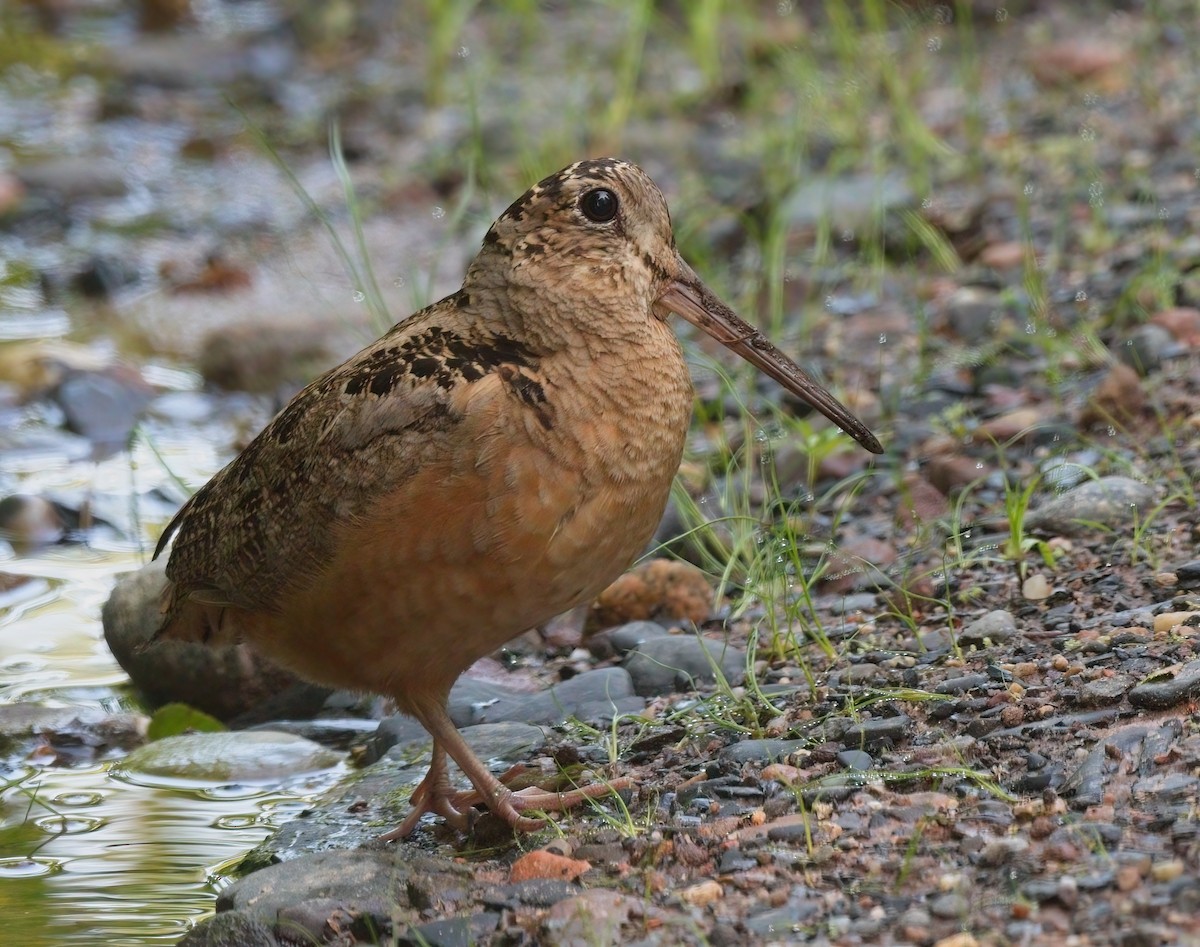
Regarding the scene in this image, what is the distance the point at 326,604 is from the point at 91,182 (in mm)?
5983

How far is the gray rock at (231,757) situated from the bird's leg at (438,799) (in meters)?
0.63

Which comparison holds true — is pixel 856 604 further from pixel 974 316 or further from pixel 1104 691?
pixel 974 316

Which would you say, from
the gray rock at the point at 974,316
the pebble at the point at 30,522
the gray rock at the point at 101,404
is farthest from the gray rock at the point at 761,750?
the gray rock at the point at 101,404

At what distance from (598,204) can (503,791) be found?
3.89 feet

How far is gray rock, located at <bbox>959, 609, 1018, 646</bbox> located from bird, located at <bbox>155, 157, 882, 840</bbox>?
477 millimetres

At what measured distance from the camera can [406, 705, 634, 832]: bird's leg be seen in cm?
352

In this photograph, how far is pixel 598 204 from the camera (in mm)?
3572

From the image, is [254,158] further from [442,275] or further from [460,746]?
[460,746]

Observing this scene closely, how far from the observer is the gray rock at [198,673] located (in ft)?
15.3

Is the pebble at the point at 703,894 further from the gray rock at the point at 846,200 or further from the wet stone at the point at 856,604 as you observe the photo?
the gray rock at the point at 846,200

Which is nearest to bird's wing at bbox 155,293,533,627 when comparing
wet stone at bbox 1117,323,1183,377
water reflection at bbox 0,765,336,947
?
water reflection at bbox 0,765,336,947

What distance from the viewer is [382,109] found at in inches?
379

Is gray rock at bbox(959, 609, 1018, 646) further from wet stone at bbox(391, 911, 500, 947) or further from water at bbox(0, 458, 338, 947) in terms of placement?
water at bbox(0, 458, 338, 947)

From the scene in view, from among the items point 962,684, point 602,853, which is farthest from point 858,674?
point 602,853
